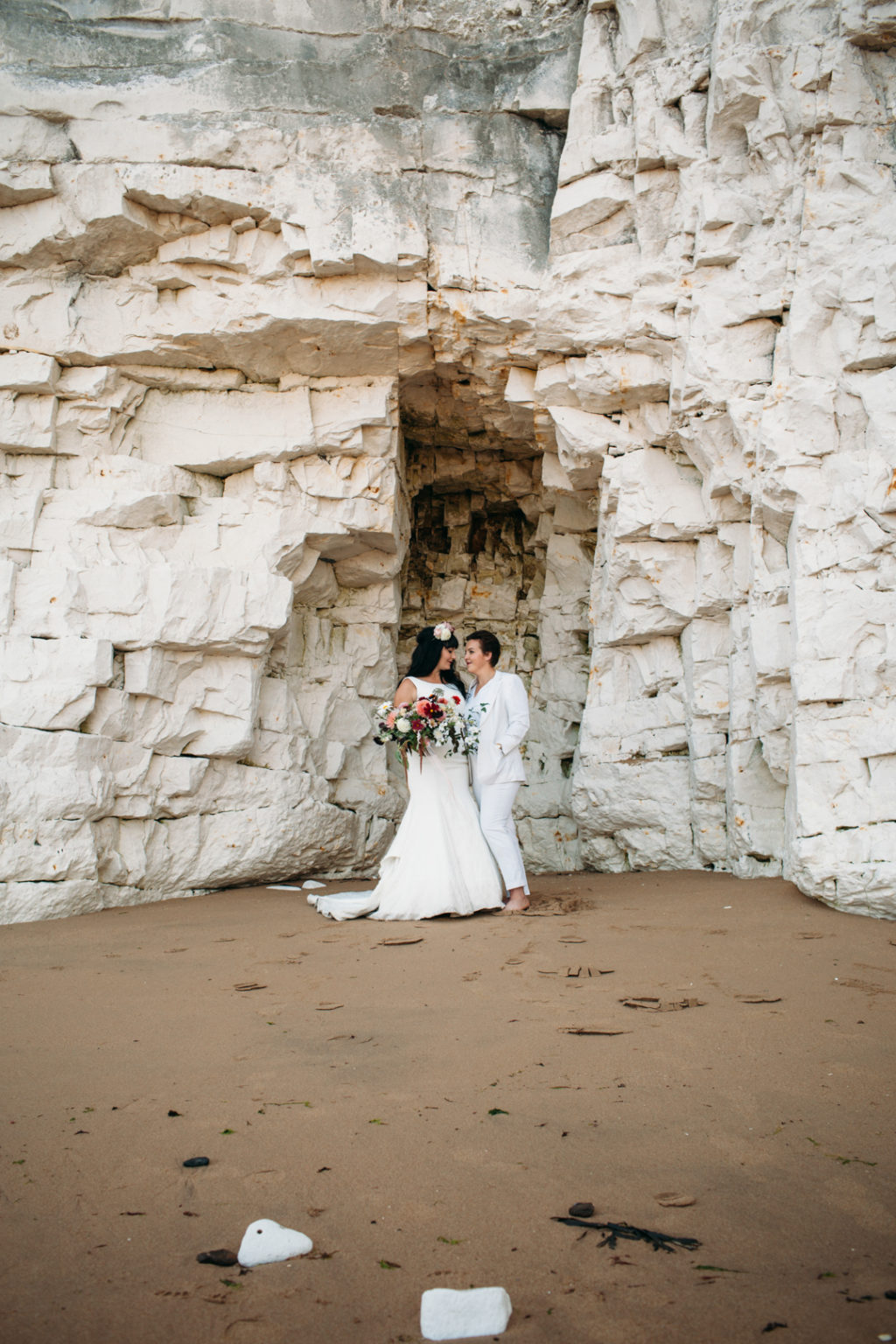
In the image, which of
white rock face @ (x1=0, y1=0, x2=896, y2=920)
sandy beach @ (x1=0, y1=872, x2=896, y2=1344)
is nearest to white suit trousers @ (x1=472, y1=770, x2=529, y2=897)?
sandy beach @ (x1=0, y1=872, x2=896, y2=1344)

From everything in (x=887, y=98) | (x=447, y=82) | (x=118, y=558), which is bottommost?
(x=118, y=558)

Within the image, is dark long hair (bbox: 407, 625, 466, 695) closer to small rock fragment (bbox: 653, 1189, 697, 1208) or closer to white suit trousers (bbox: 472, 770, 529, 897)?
white suit trousers (bbox: 472, 770, 529, 897)

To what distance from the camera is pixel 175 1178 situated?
2025mm

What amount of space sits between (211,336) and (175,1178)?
20.4 feet

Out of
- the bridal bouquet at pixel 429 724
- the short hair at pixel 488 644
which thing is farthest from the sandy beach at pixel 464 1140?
the short hair at pixel 488 644

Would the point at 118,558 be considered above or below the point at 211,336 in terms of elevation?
below

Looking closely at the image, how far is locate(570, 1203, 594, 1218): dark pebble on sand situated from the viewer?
1824 mm

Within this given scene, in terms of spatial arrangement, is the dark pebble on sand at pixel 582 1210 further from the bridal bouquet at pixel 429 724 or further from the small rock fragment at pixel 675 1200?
the bridal bouquet at pixel 429 724

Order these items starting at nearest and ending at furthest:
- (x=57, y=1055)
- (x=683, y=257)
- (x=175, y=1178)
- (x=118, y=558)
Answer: (x=175, y=1178) → (x=57, y=1055) → (x=683, y=257) → (x=118, y=558)

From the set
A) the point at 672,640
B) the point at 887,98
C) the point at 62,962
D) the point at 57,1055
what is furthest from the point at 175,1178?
the point at 887,98

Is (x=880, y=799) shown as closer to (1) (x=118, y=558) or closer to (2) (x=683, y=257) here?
(2) (x=683, y=257)

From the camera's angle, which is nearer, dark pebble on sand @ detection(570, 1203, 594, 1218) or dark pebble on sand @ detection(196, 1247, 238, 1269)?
dark pebble on sand @ detection(196, 1247, 238, 1269)

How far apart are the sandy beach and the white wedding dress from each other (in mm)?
1090

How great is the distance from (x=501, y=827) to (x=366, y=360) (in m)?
4.02
